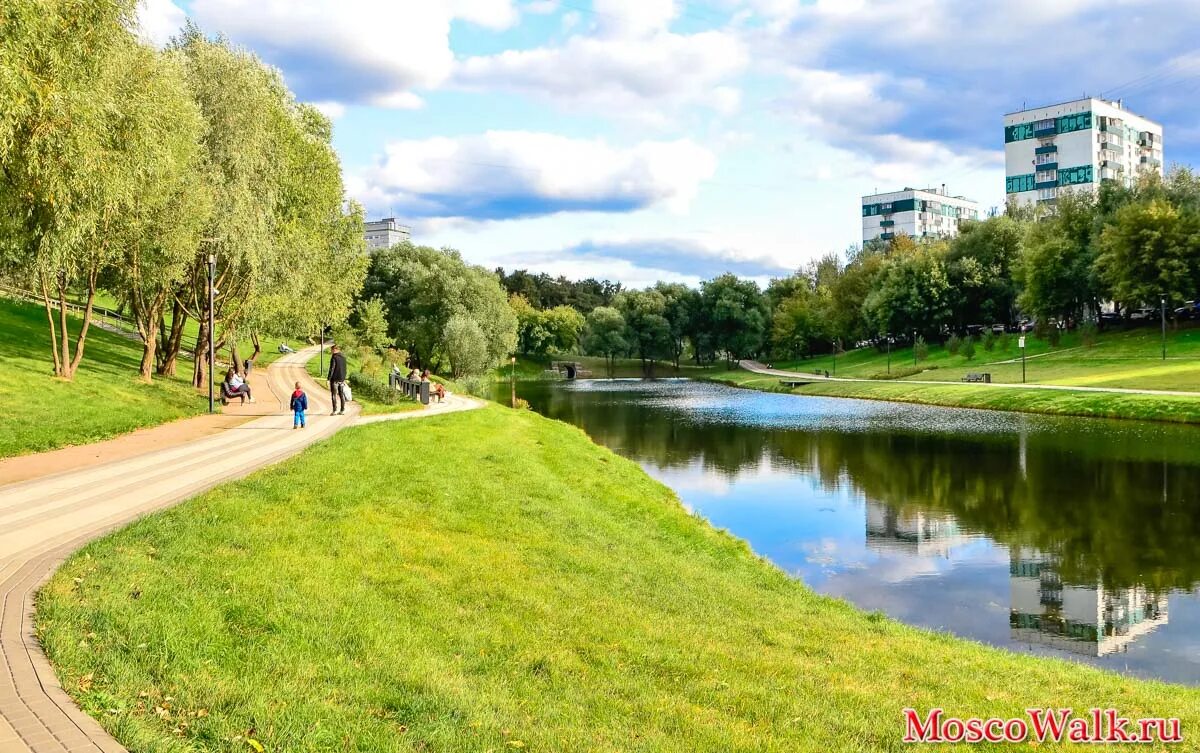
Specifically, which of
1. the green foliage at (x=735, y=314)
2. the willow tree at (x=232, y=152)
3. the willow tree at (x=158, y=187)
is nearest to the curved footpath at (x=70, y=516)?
the willow tree at (x=158, y=187)

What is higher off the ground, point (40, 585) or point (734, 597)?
point (40, 585)

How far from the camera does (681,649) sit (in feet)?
26.5

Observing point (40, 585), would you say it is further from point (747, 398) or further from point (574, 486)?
point (747, 398)

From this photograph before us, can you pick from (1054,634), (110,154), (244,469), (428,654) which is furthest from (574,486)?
(110,154)

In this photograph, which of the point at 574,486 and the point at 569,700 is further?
the point at 574,486

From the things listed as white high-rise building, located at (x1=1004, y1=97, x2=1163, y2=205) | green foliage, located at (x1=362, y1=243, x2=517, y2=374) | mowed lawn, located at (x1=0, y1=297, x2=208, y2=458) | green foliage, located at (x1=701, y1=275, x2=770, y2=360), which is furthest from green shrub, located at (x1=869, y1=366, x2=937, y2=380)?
mowed lawn, located at (x1=0, y1=297, x2=208, y2=458)

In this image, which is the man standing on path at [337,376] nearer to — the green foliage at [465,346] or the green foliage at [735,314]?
the green foliage at [465,346]

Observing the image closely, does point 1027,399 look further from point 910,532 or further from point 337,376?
point 337,376

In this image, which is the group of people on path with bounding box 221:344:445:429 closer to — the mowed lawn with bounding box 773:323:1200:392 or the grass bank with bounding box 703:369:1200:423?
the grass bank with bounding box 703:369:1200:423

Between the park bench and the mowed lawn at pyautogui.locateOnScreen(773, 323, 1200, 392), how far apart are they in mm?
36673

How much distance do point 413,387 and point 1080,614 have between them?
26071 millimetres

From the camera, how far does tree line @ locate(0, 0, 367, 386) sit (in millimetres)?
16141

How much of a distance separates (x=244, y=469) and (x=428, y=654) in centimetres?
921

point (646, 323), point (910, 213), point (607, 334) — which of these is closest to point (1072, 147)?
point (910, 213)
